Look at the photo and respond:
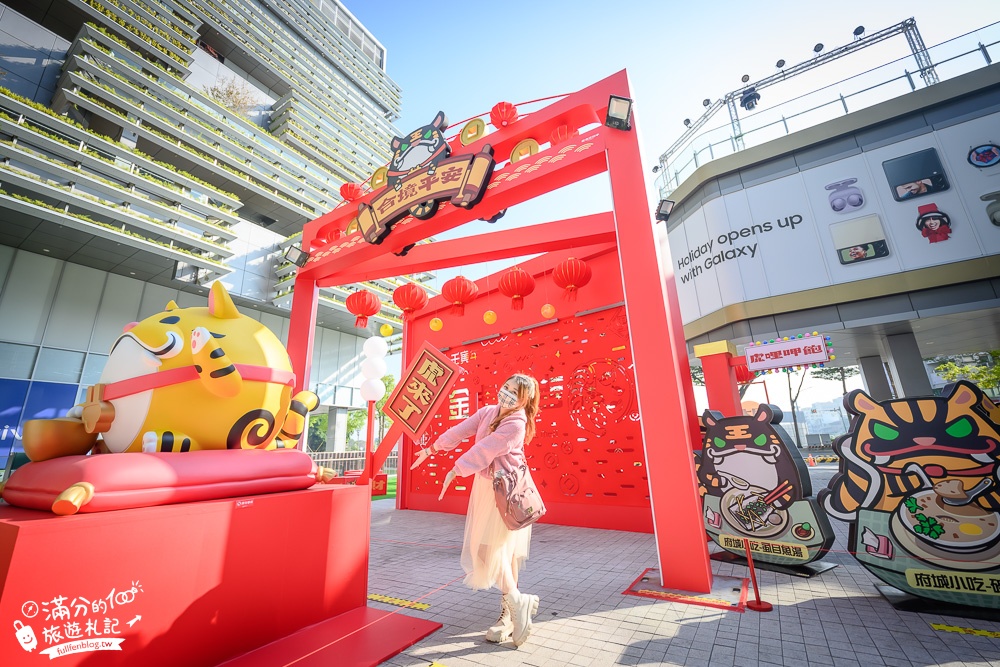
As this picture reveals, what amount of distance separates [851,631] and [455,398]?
662 centimetres

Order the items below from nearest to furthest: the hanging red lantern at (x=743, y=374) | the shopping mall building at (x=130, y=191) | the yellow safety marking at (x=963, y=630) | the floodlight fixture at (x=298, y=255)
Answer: the yellow safety marking at (x=963, y=630)
the floodlight fixture at (x=298, y=255)
the hanging red lantern at (x=743, y=374)
the shopping mall building at (x=130, y=191)

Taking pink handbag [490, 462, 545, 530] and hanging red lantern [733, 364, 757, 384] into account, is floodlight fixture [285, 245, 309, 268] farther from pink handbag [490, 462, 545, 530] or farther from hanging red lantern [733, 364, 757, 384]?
hanging red lantern [733, 364, 757, 384]

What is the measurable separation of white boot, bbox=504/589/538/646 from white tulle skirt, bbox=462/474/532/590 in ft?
0.42

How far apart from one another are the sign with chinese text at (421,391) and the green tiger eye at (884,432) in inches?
127

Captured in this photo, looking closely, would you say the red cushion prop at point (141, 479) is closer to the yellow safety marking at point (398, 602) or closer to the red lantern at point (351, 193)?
the yellow safety marking at point (398, 602)

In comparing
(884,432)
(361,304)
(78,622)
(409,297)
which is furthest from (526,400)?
(361,304)

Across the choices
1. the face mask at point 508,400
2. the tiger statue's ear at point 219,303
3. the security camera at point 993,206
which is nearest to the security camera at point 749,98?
the security camera at point 993,206

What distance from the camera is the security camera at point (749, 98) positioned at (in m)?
15.8

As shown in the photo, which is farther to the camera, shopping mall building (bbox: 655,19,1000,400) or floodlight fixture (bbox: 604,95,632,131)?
shopping mall building (bbox: 655,19,1000,400)

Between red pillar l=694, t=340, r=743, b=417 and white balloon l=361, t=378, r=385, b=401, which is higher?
white balloon l=361, t=378, r=385, b=401

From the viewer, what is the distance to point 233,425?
8.30ft

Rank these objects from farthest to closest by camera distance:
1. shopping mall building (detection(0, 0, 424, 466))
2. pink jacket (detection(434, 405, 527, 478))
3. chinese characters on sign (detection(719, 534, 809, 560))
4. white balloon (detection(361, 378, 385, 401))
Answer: shopping mall building (detection(0, 0, 424, 466)), white balloon (detection(361, 378, 385, 401)), chinese characters on sign (detection(719, 534, 809, 560)), pink jacket (detection(434, 405, 527, 478))

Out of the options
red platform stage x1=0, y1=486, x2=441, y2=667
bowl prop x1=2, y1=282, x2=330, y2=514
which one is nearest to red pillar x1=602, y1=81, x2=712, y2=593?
red platform stage x1=0, y1=486, x2=441, y2=667

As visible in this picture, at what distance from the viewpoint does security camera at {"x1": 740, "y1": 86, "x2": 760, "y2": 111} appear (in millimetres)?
15843
